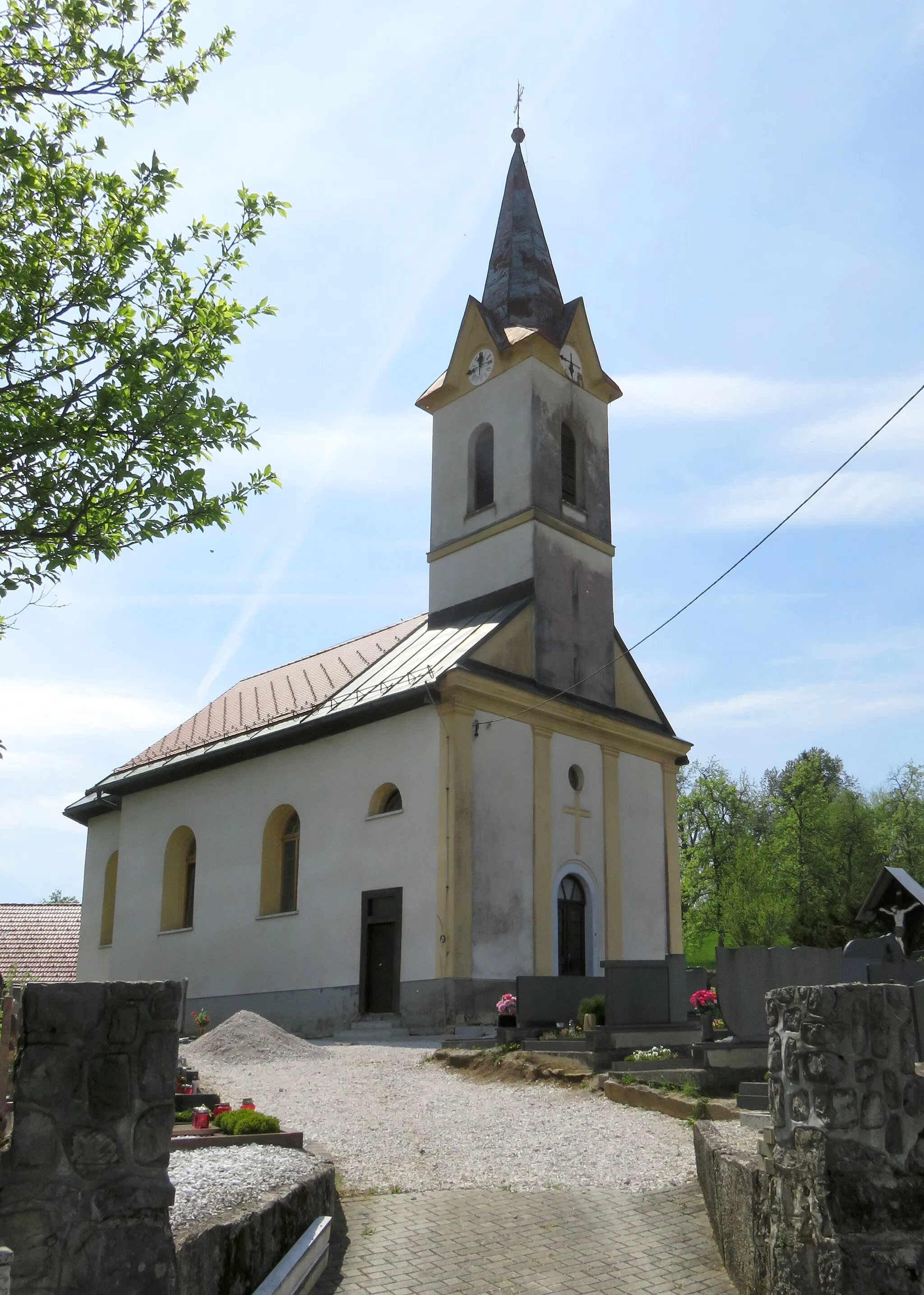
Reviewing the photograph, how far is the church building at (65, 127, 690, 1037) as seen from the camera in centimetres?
2136

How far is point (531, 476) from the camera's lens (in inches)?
987

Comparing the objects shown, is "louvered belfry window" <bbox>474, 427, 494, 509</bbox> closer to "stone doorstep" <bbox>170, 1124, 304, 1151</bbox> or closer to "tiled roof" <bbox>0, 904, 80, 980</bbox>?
"stone doorstep" <bbox>170, 1124, 304, 1151</bbox>

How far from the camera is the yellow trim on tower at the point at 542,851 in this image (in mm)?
21812

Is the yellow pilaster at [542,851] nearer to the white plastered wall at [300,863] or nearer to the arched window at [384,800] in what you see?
the white plastered wall at [300,863]

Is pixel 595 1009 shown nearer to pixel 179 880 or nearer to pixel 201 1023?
pixel 201 1023

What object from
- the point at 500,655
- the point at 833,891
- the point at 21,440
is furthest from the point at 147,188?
the point at 833,891

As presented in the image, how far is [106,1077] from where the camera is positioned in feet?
14.5

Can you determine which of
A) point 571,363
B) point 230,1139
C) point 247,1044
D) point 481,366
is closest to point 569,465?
point 571,363

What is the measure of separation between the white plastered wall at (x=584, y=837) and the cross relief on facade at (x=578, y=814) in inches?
2.1

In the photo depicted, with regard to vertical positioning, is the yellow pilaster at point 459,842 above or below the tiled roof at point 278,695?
below

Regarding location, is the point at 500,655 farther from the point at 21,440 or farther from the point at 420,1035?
the point at 21,440

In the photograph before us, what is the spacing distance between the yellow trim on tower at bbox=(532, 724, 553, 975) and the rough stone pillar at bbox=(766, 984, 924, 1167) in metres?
17.1

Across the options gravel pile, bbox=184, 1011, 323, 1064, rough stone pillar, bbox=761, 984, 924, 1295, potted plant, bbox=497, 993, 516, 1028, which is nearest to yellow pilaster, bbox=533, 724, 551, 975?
potted plant, bbox=497, 993, 516, 1028

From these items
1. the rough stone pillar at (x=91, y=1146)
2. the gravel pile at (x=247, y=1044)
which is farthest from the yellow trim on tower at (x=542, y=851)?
the rough stone pillar at (x=91, y=1146)
